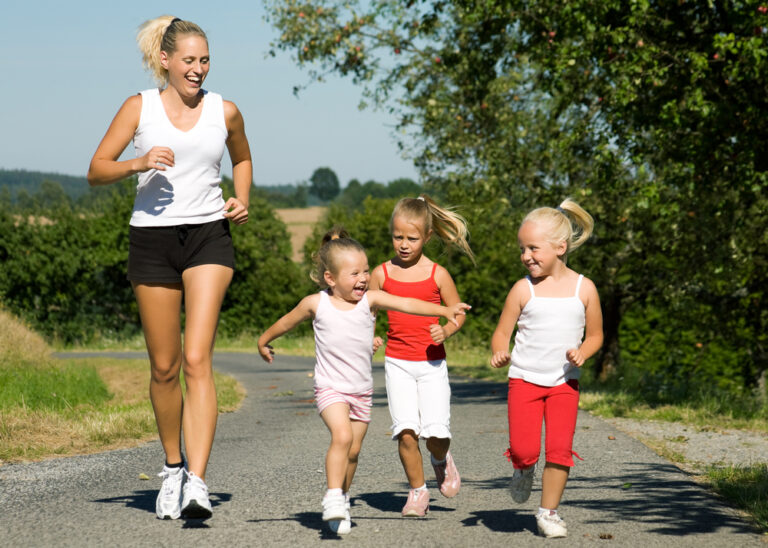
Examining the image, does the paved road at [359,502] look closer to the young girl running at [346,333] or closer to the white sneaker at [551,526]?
the white sneaker at [551,526]

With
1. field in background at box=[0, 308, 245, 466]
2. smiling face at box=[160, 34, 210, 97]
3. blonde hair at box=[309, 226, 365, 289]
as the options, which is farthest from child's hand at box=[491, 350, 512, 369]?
field in background at box=[0, 308, 245, 466]

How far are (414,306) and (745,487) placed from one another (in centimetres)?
245

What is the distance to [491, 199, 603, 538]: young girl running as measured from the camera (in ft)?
14.7

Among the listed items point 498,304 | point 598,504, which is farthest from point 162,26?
point 498,304

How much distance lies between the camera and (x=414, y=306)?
4.52m

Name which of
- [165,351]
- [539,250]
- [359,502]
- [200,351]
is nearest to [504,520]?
[359,502]

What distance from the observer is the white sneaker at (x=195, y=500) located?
4327mm

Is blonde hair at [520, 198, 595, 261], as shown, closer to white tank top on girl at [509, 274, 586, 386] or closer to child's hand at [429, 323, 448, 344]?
white tank top on girl at [509, 274, 586, 386]

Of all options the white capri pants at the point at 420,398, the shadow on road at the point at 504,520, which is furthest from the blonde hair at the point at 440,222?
the shadow on road at the point at 504,520

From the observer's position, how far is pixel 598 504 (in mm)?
5164

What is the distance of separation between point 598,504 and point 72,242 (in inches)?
1246

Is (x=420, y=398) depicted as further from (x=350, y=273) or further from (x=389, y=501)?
(x=350, y=273)

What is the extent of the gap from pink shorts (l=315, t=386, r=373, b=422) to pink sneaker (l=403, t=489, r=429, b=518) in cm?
55

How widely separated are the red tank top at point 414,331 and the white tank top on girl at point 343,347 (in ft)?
0.99
